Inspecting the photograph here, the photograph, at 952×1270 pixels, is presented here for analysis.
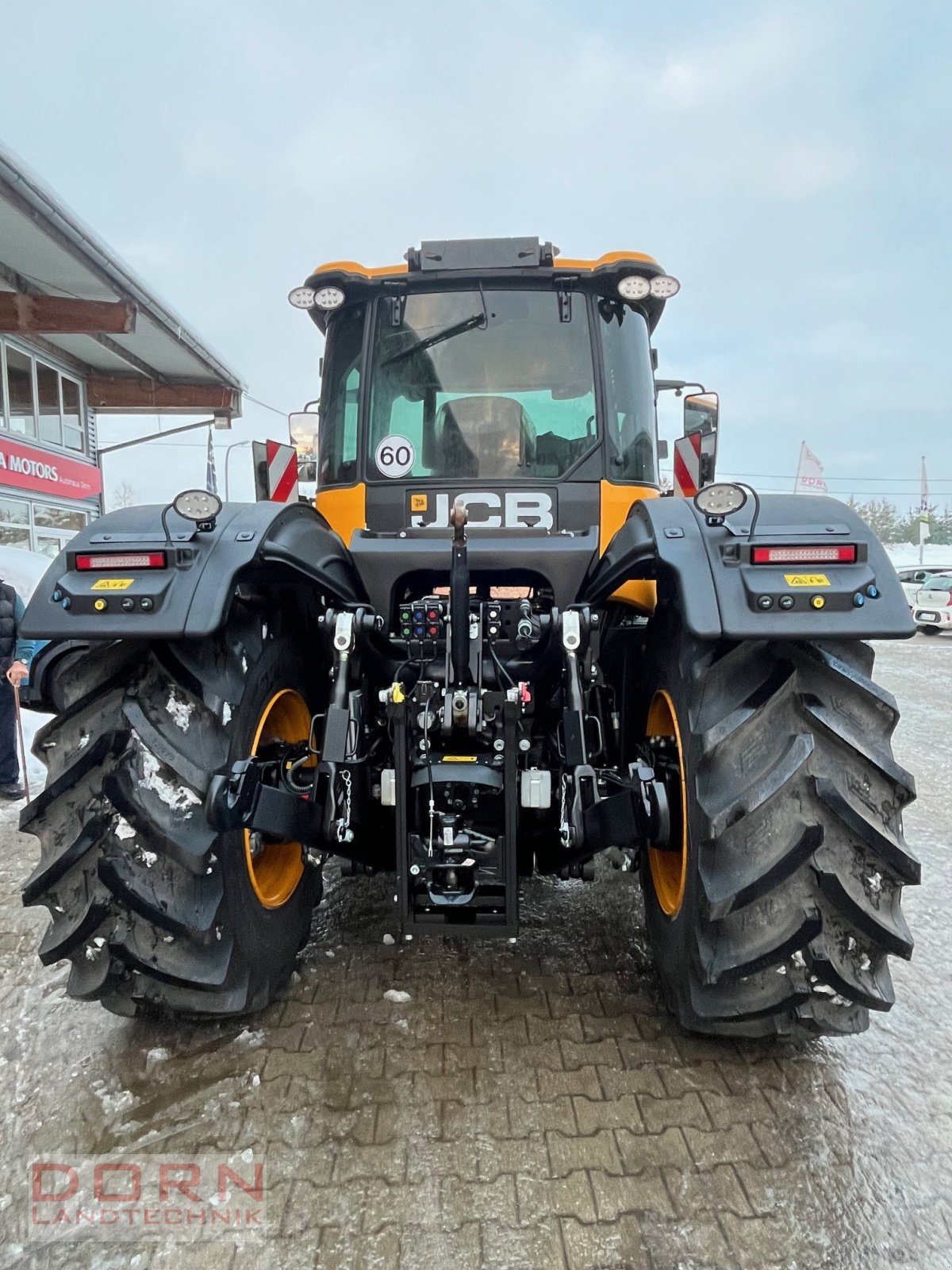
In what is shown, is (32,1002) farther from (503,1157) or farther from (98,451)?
(98,451)

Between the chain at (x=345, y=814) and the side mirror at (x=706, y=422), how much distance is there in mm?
2100

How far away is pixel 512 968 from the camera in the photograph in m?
2.73

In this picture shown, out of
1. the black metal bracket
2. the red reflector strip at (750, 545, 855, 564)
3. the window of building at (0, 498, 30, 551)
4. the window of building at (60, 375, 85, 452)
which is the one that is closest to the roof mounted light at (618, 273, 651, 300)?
the red reflector strip at (750, 545, 855, 564)

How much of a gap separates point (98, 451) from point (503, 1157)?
14.0m

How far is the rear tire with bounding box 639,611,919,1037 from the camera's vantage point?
1.90 m

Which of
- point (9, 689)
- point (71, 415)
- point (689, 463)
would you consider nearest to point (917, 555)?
point (71, 415)

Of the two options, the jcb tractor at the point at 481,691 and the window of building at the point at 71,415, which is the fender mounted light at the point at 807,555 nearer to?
the jcb tractor at the point at 481,691

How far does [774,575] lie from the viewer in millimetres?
1995

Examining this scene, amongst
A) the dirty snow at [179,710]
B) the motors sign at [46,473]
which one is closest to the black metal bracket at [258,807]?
the dirty snow at [179,710]

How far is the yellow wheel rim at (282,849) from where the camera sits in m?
2.62

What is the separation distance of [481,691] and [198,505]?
3.18ft

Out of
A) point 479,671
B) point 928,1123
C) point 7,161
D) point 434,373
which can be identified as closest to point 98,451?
point 7,161

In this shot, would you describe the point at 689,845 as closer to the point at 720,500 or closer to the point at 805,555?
the point at 805,555

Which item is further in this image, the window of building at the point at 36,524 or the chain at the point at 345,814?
the window of building at the point at 36,524
